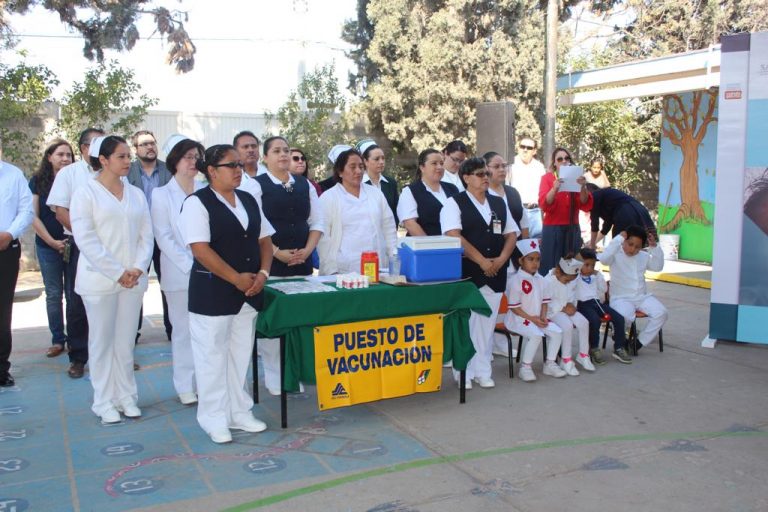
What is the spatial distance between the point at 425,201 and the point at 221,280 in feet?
6.85

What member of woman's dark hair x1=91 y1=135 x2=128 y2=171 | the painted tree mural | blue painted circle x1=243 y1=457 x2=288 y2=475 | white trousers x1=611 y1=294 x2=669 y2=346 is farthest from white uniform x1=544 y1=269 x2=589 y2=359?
the painted tree mural

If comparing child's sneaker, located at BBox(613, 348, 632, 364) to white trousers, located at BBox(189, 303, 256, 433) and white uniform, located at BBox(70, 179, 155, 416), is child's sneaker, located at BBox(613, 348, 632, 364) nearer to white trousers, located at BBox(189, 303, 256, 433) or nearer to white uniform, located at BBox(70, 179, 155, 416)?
white trousers, located at BBox(189, 303, 256, 433)

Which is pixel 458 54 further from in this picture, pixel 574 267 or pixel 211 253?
pixel 211 253

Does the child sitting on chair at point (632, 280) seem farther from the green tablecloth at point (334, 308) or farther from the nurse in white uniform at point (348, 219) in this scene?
A: the nurse in white uniform at point (348, 219)

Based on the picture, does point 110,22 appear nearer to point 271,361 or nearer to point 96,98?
point 96,98

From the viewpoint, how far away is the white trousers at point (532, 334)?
18.0ft

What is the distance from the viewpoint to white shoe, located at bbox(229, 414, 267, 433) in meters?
4.32

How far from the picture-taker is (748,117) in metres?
6.11

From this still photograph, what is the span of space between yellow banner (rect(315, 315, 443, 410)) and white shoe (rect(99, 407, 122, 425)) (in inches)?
50.9

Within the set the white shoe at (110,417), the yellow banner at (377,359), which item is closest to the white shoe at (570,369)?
the yellow banner at (377,359)

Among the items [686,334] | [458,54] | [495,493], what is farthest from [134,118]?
[495,493]

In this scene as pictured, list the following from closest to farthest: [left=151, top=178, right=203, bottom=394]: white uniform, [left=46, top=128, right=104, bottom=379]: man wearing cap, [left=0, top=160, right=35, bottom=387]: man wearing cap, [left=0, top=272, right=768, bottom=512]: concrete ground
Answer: [left=0, top=272, right=768, bottom=512]: concrete ground → [left=151, top=178, right=203, bottom=394]: white uniform → [left=0, top=160, right=35, bottom=387]: man wearing cap → [left=46, top=128, right=104, bottom=379]: man wearing cap

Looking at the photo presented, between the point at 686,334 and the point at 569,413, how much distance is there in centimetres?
290

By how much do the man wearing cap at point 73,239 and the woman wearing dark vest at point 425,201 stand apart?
234 cm
